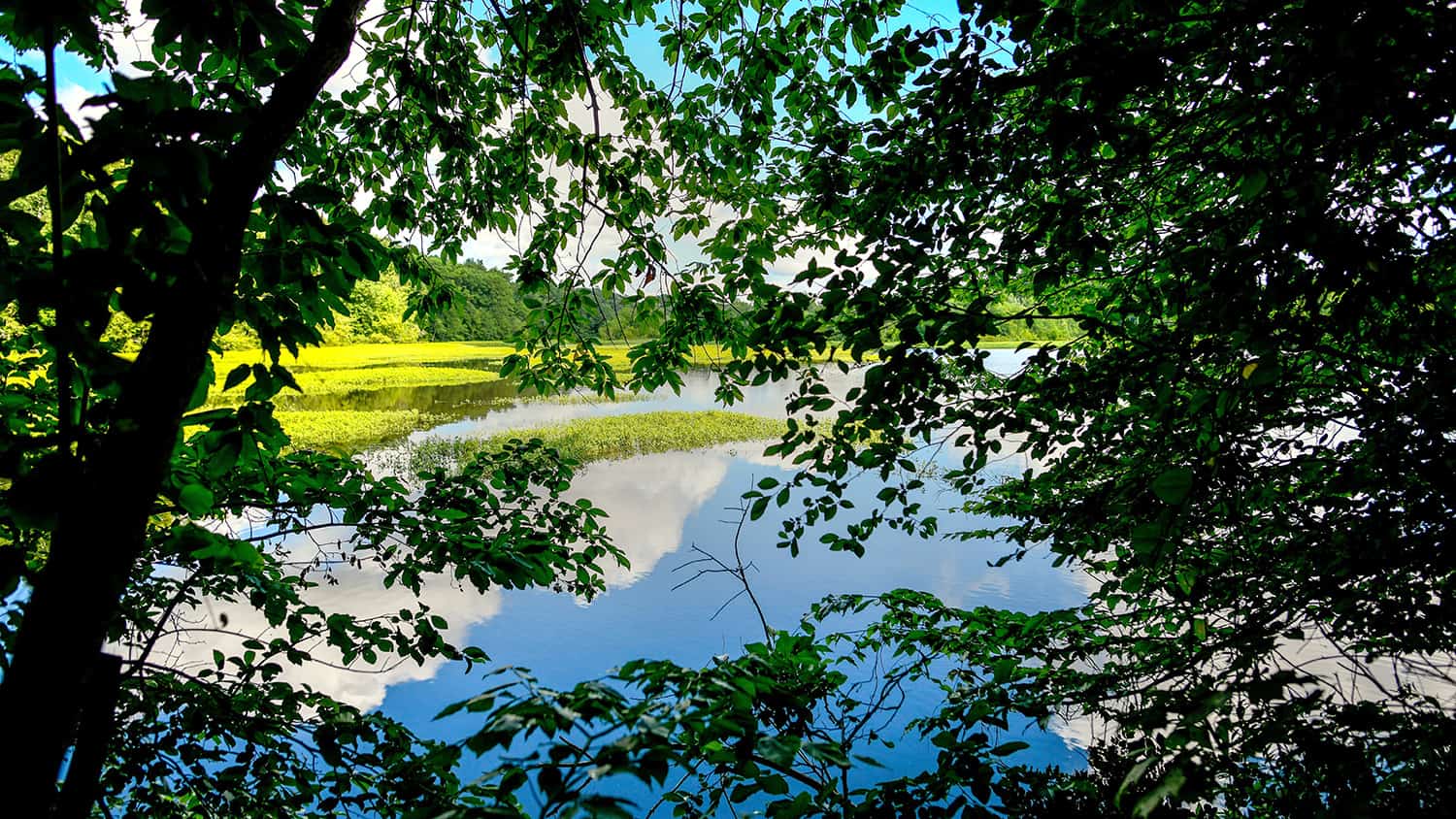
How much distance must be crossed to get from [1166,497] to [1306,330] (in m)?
0.76

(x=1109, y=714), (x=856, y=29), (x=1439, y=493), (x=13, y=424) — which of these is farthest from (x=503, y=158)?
(x=1439, y=493)

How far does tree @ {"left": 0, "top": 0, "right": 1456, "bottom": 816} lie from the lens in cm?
100

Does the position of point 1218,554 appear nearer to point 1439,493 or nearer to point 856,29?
point 1439,493

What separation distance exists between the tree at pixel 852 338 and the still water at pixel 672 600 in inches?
161

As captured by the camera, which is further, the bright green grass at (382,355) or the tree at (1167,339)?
the bright green grass at (382,355)

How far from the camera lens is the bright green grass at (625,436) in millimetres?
16703

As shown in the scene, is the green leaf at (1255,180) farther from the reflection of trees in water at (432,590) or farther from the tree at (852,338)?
the reflection of trees in water at (432,590)

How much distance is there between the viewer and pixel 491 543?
2408 millimetres

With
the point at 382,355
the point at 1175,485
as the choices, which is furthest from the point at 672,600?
the point at 382,355

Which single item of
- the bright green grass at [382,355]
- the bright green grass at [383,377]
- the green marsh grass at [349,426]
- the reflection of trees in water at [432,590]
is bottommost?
the reflection of trees in water at [432,590]

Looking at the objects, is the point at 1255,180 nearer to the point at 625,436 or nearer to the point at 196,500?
the point at 196,500

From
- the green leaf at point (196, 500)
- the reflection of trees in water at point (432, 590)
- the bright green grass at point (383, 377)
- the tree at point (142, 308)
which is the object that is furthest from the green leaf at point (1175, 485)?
the bright green grass at point (383, 377)

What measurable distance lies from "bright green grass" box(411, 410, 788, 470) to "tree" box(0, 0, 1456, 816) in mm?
12839

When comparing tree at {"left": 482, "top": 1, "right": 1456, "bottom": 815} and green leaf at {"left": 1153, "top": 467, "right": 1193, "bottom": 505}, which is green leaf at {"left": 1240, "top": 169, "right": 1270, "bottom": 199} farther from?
green leaf at {"left": 1153, "top": 467, "right": 1193, "bottom": 505}
